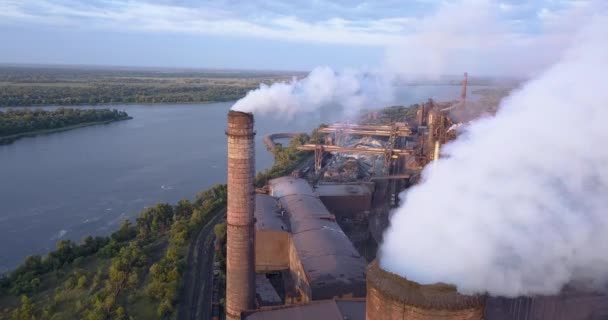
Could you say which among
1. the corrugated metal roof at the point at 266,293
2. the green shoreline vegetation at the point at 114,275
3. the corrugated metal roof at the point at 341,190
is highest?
the corrugated metal roof at the point at 341,190

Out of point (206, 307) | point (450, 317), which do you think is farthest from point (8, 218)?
Result: point (450, 317)

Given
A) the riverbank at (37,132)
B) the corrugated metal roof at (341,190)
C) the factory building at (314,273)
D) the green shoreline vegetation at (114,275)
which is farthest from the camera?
the riverbank at (37,132)

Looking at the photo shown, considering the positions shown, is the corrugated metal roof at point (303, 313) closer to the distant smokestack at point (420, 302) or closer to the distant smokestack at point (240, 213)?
the distant smokestack at point (240, 213)

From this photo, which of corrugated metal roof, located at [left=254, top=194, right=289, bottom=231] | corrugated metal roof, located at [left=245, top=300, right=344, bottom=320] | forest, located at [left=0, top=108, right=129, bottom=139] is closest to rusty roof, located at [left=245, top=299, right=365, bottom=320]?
corrugated metal roof, located at [left=245, top=300, right=344, bottom=320]

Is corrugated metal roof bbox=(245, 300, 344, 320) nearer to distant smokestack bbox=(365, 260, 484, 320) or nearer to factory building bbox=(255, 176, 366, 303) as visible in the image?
factory building bbox=(255, 176, 366, 303)

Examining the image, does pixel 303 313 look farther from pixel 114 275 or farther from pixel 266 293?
pixel 114 275

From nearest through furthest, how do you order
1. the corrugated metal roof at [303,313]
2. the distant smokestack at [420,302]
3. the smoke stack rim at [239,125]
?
1. the distant smokestack at [420,302]
2. the corrugated metal roof at [303,313]
3. the smoke stack rim at [239,125]

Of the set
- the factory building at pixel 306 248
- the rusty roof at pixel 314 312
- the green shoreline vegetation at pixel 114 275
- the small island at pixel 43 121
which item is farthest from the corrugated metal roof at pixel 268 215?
the small island at pixel 43 121

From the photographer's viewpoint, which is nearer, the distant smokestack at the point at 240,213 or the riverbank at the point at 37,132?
the distant smokestack at the point at 240,213
